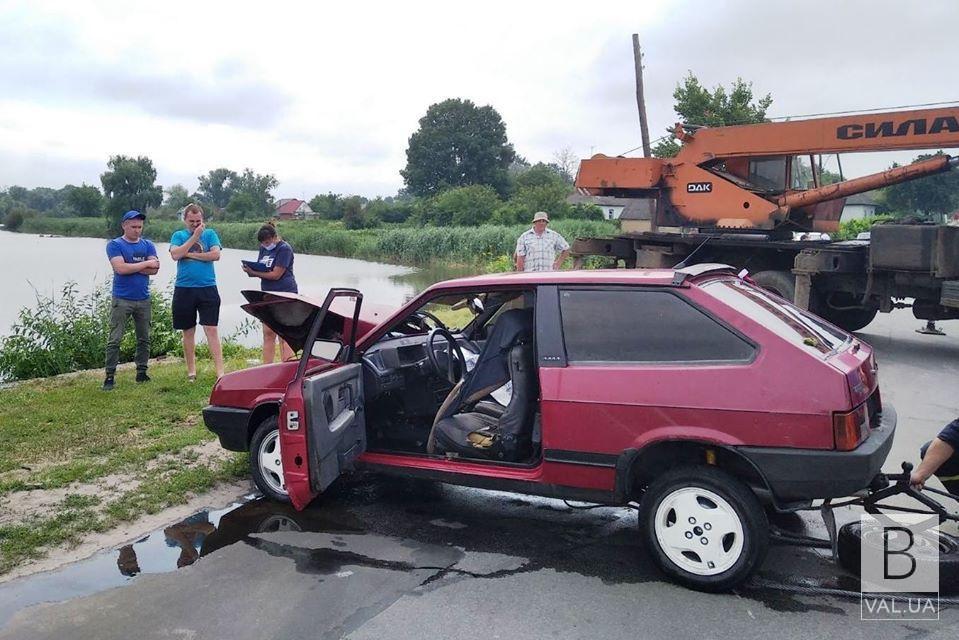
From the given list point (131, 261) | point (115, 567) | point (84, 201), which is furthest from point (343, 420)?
point (84, 201)

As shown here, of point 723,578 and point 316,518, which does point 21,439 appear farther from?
point 723,578

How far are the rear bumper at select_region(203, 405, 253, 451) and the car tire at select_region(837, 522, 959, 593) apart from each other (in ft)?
11.8

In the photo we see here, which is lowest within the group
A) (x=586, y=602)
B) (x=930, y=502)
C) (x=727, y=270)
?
(x=586, y=602)

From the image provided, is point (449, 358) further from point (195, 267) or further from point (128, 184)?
point (128, 184)

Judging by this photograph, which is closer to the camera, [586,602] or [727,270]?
[586,602]

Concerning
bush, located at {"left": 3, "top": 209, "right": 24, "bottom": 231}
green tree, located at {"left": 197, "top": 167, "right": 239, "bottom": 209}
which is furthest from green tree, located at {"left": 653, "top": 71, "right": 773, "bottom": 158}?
green tree, located at {"left": 197, "top": 167, "right": 239, "bottom": 209}

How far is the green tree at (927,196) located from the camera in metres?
40.9

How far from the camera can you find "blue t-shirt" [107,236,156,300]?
7.94m

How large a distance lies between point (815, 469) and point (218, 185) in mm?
117512

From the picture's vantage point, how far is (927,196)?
147ft

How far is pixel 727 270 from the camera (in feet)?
15.2

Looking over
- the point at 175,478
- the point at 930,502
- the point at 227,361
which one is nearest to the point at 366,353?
the point at 175,478

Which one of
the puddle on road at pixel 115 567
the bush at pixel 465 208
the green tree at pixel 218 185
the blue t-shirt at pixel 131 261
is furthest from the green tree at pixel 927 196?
the green tree at pixel 218 185

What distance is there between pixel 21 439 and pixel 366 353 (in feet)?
10.9
